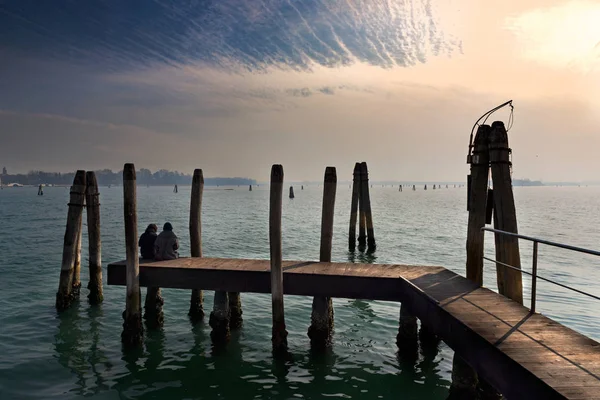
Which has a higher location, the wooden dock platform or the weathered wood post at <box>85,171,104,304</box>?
the weathered wood post at <box>85,171,104,304</box>

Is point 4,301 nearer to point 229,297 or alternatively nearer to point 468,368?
point 229,297

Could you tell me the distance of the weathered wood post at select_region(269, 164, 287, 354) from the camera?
878 centimetres

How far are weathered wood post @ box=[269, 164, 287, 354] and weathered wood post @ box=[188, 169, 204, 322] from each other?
116 inches

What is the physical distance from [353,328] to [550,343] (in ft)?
22.0

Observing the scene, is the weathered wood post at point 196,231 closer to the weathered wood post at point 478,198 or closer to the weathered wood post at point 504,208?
the weathered wood post at point 478,198

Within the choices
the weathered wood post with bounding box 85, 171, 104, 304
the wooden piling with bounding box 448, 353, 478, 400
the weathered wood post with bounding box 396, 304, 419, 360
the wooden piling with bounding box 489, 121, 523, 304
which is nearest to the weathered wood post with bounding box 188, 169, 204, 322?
the weathered wood post with bounding box 85, 171, 104, 304

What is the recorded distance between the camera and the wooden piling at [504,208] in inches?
303

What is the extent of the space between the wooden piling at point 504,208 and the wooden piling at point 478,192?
0.28 metres

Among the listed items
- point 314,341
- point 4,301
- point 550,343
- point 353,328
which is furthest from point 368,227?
point 550,343

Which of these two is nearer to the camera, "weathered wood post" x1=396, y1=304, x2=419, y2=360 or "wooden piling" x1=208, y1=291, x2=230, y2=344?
"weathered wood post" x1=396, y1=304, x2=419, y2=360

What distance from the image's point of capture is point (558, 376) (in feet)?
15.1

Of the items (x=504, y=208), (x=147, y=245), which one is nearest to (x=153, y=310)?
(x=147, y=245)

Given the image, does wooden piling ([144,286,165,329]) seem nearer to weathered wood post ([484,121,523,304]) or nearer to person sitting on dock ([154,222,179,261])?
person sitting on dock ([154,222,179,261])

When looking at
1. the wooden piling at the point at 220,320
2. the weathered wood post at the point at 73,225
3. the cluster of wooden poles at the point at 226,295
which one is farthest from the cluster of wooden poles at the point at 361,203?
the wooden piling at the point at 220,320
